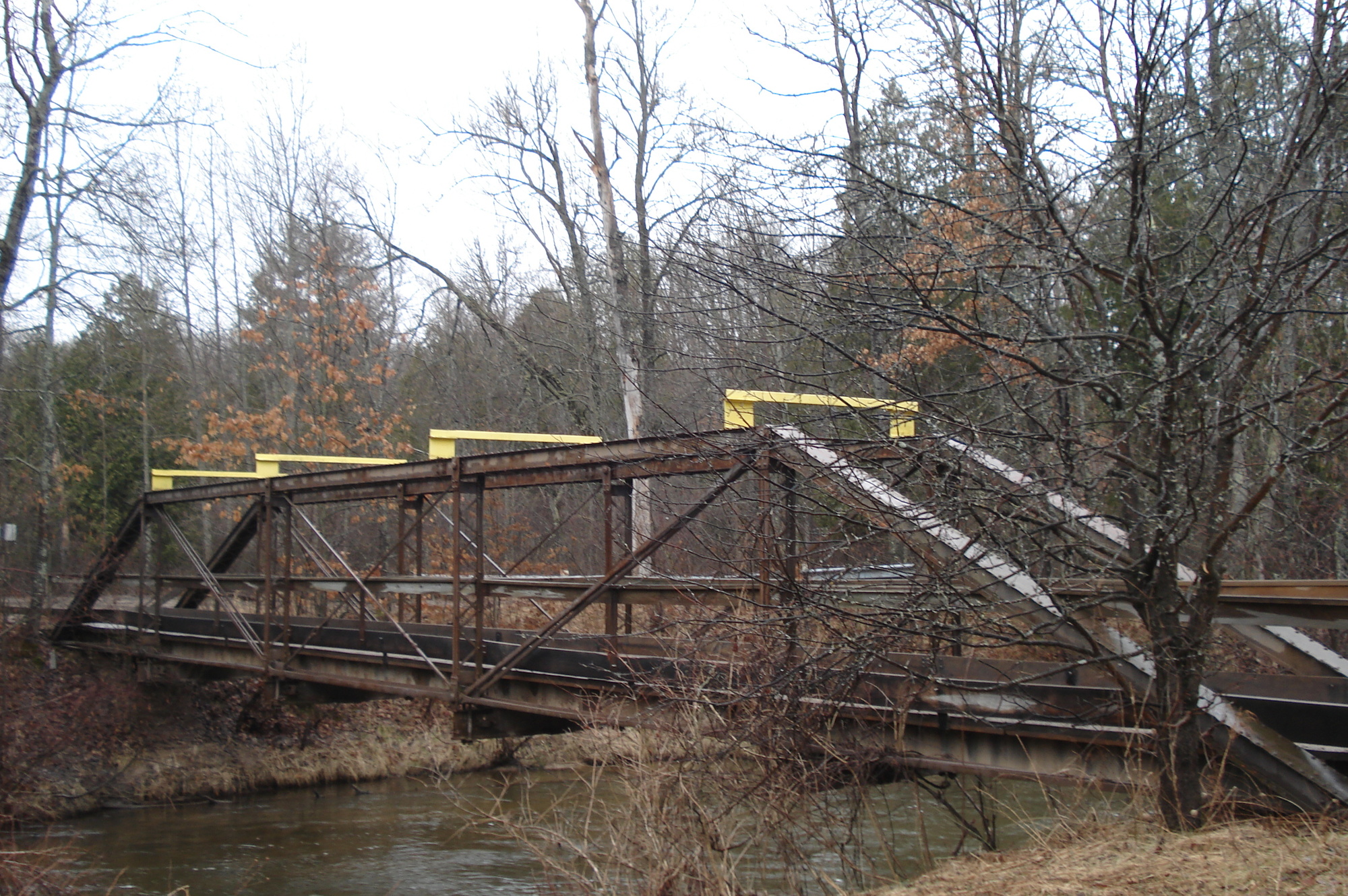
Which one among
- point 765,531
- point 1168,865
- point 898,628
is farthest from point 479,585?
point 1168,865

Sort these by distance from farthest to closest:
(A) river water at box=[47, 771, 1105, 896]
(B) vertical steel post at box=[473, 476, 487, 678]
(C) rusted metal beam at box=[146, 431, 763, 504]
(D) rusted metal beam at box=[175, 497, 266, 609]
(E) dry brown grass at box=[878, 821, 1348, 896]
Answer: (D) rusted metal beam at box=[175, 497, 266, 609] < (A) river water at box=[47, 771, 1105, 896] < (B) vertical steel post at box=[473, 476, 487, 678] < (C) rusted metal beam at box=[146, 431, 763, 504] < (E) dry brown grass at box=[878, 821, 1348, 896]

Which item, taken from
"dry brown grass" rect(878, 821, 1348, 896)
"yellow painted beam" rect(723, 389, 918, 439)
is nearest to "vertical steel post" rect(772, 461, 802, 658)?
"yellow painted beam" rect(723, 389, 918, 439)

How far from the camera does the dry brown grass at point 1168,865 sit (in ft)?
14.0

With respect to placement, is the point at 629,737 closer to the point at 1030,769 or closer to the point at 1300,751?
the point at 1030,769

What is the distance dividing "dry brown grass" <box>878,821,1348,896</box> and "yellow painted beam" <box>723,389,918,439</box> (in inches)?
89.0

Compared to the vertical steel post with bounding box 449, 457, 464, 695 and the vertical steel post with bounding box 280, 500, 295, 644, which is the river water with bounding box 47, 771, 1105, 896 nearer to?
the vertical steel post with bounding box 449, 457, 464, 695

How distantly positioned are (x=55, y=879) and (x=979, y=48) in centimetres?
1078

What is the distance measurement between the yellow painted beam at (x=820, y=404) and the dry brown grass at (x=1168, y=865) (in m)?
2.26

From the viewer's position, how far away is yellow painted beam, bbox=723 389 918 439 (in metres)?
5.34

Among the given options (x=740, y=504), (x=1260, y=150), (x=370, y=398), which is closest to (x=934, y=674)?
(x=740, y=504)

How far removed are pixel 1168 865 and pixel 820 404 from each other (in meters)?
2.81

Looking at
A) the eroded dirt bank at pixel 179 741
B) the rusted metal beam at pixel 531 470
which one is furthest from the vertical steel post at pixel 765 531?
the eroded dirt bank at pixel 179 741

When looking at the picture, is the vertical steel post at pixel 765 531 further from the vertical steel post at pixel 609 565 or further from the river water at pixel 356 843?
the river water at pixel 356 843

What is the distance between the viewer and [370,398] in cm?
2412
